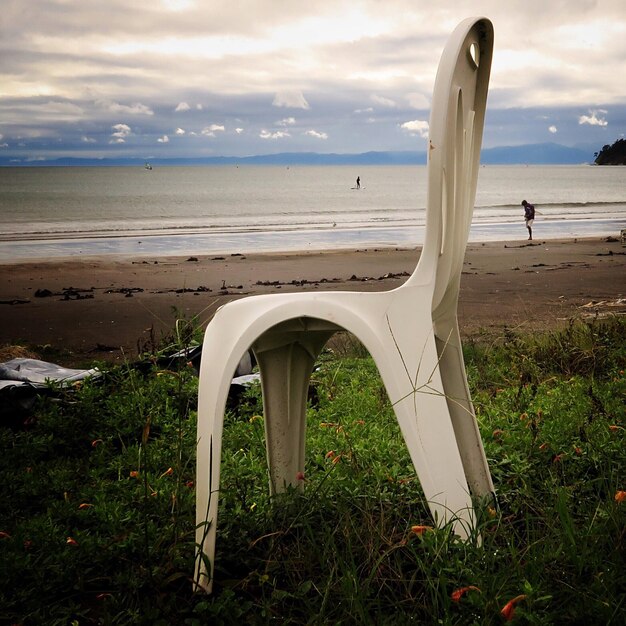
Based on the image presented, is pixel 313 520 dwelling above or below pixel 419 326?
below

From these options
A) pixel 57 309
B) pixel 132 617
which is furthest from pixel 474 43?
pixel 57 309

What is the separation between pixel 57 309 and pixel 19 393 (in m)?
6.00

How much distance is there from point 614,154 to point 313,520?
13970cm

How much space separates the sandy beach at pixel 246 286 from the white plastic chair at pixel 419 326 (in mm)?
3295

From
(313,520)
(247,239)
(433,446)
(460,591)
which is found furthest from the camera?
(247,239)

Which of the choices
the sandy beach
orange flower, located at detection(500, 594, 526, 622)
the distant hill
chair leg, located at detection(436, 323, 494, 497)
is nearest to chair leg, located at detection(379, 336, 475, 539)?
orange flower, located at detection(500, 594, 526, 622)

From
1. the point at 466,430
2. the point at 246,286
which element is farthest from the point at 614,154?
the point at 466,430

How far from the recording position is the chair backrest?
2025mm

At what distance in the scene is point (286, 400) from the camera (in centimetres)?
254

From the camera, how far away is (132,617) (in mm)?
1910

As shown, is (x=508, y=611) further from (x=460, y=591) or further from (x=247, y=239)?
(x=247, y=239)

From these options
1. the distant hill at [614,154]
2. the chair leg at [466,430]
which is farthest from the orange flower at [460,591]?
the distant hill at [614,154]

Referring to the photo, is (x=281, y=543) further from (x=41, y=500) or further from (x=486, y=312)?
(x=486, y=312)

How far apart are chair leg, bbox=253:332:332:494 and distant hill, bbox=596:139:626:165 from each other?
131635mm
